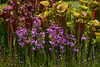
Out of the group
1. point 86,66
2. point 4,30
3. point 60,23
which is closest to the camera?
point 86,66

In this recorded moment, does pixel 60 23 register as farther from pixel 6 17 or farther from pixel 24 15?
pixel 6 17

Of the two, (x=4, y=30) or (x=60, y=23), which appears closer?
(x=60, y=23)

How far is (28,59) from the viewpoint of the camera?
272cm

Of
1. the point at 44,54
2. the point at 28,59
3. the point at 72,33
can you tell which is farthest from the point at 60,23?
the point at 28,59

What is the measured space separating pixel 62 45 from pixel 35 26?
625mm

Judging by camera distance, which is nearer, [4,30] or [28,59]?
[28,59]

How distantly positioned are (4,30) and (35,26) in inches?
38.1

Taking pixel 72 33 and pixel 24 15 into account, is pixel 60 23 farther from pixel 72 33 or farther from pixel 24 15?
pixel 24 15

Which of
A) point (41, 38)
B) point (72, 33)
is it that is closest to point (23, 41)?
point (41, 38)

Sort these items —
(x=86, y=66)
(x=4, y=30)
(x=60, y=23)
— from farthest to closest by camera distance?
(x=4, y=30)
(x=60, y=23)
(x=86, y=66)

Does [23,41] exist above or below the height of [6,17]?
below

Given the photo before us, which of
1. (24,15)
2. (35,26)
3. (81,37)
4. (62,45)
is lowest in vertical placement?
(62,45)

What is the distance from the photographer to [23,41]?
278cm

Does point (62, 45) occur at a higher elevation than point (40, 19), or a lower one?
lower
